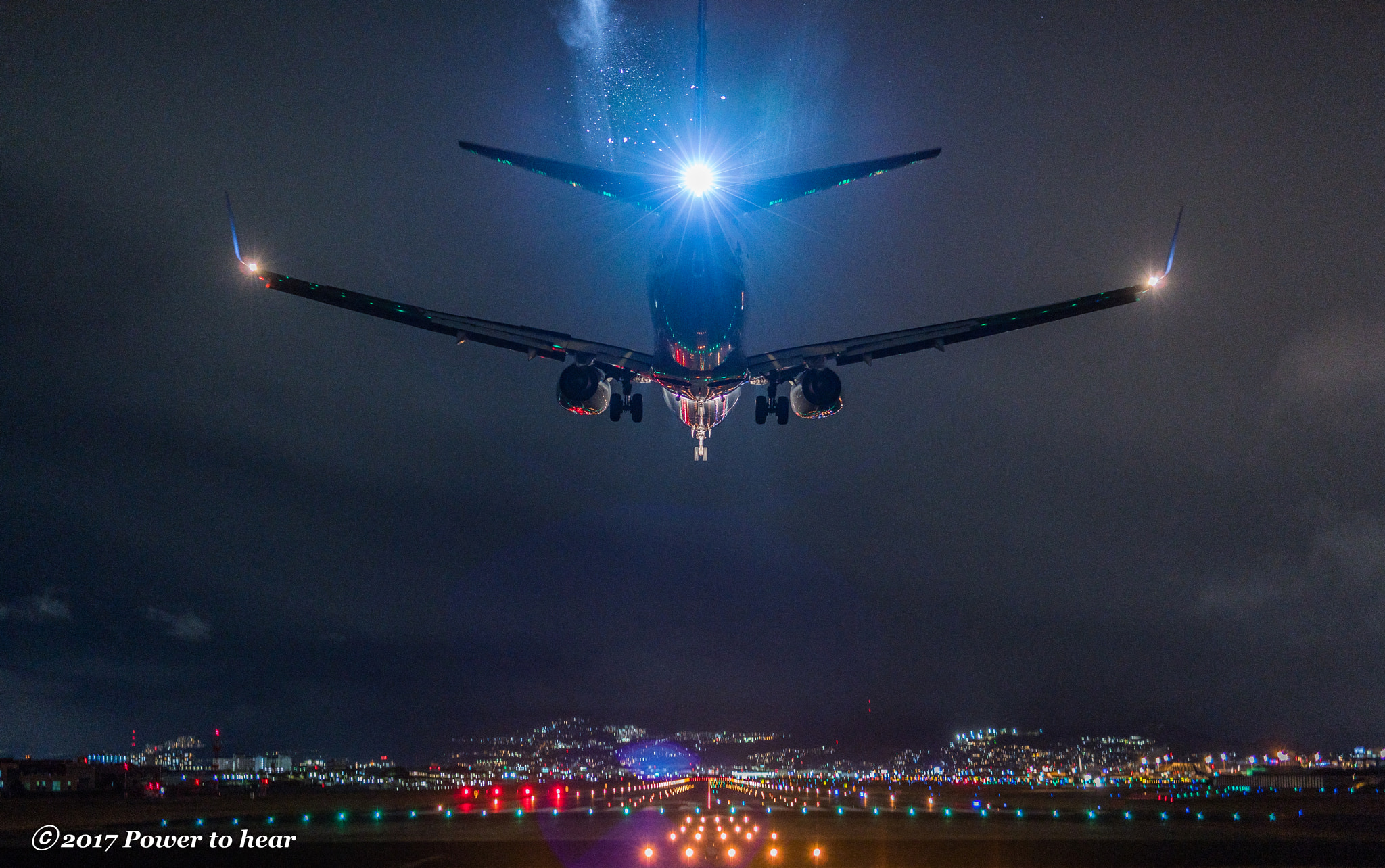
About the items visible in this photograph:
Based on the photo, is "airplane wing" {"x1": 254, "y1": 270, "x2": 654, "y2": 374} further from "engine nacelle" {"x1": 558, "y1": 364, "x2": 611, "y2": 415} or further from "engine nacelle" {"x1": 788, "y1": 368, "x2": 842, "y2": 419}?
"engine nacelle" {"x1": 788, "y1": 368, "x2": 842, "y2": 419}

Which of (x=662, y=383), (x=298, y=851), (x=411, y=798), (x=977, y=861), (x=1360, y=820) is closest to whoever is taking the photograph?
(x=977, y=861)

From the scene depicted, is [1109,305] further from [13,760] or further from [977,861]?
[13,760]

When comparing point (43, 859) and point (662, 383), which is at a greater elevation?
point (662, 383)

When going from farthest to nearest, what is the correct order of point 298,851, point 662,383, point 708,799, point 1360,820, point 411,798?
point 411,798 < point 708,799 < point 1360,820 < point 662,383 < point 298,851

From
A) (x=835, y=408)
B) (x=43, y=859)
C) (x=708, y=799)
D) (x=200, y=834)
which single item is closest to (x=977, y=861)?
(x=835, y=408)

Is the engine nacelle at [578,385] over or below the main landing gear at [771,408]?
below

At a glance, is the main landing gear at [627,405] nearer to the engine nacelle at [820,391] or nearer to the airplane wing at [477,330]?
the airplane wing at [477,330]
